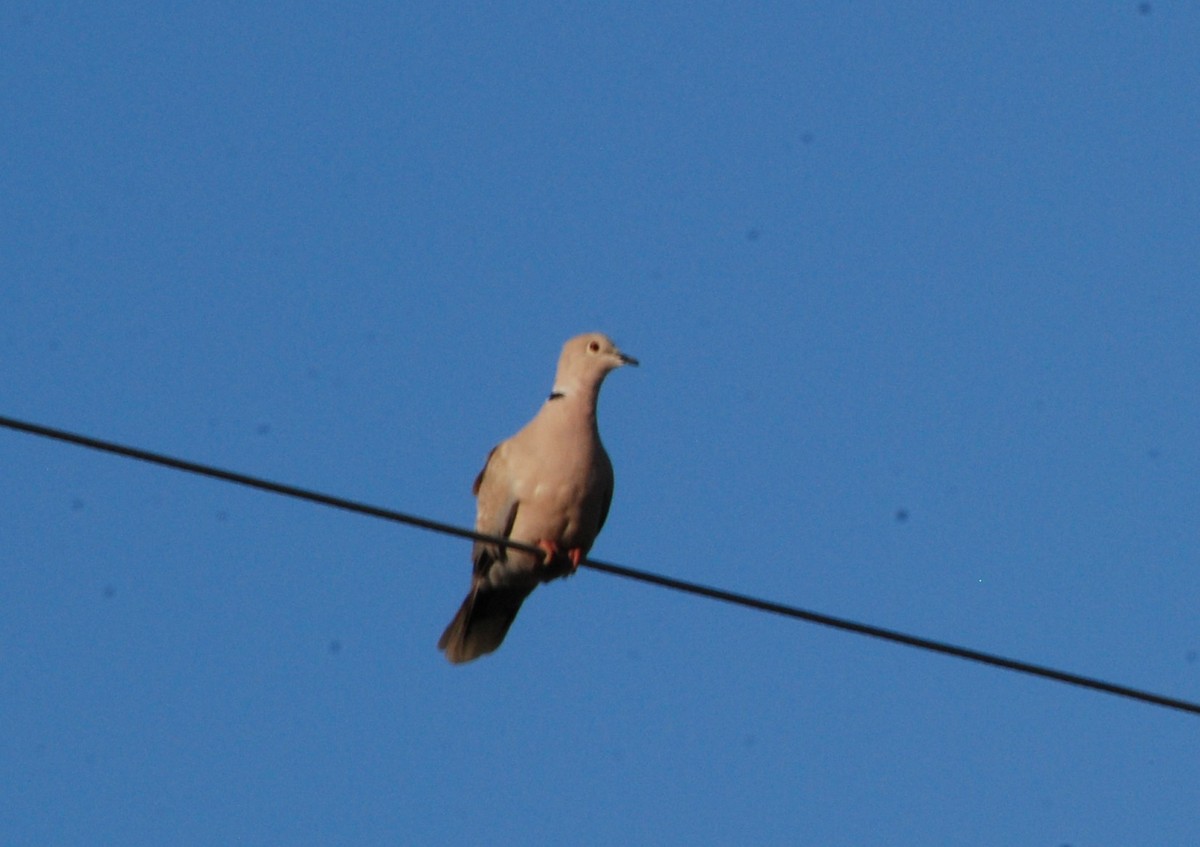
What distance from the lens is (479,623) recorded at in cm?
1004

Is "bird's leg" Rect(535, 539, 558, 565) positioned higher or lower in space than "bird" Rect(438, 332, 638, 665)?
lower

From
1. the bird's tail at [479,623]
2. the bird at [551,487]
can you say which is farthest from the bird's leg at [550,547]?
the bird's tail at [479,623]

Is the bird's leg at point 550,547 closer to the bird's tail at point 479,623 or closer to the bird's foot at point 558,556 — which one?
the bird's foot at point 558,556

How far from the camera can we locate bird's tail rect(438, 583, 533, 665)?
32.6 feet

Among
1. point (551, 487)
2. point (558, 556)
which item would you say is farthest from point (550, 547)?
point (551, 487)

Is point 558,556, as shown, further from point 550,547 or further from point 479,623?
point 479,623

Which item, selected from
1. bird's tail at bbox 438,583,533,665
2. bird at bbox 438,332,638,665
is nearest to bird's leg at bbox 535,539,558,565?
bird at bbox 438,332,638,665

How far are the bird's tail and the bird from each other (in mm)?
11

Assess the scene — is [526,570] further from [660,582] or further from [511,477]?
[660,582]

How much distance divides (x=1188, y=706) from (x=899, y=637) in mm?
896

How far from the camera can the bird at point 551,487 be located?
30.3 feet

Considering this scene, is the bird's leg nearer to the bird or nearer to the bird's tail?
the bird

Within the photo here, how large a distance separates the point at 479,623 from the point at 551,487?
113 centimetres

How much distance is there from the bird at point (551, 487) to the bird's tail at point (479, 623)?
0.03 ft
